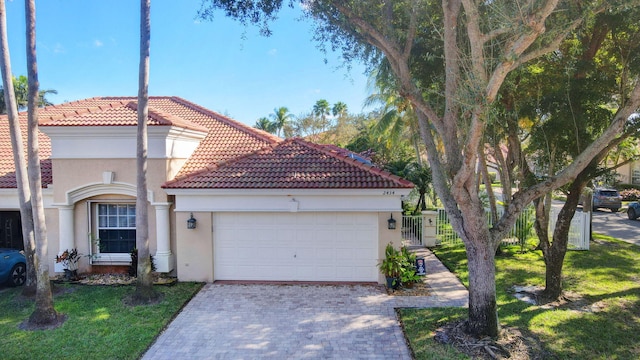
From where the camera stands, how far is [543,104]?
10414 mm

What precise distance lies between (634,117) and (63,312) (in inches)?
611

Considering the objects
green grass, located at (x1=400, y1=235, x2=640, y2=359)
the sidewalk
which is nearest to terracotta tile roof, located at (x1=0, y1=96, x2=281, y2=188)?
the sidewalk

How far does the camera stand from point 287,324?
8820 millimetres

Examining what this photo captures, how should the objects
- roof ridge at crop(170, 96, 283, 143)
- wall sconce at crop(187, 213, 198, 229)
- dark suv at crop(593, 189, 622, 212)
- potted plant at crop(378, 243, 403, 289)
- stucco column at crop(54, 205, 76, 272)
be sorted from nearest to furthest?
potted plant at crop(378, 243, 403, 289) < wall sconce at crop(187, 213, 198, 229) < stucco column at crop(54, 205, 76, 272) < roof ridge at crop(170, 96, 283, 143) < dark suv at crop(593, 189, 622, 212)

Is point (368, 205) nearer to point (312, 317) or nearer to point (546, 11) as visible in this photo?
point (312, 317)

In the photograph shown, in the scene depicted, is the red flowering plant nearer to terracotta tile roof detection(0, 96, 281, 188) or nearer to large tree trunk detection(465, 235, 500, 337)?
terracotta tile roof detection(0, 96, 281, 188)

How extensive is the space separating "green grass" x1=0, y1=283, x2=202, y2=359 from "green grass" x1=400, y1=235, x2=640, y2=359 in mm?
5906

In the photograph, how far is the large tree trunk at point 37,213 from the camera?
344 inches

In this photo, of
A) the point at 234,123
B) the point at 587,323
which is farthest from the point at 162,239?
the point at 587,323

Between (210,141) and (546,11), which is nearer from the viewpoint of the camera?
(546,11)

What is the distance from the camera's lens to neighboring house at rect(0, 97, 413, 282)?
1148 centimetres

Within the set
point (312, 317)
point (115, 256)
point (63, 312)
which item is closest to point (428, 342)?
point (312, 317)

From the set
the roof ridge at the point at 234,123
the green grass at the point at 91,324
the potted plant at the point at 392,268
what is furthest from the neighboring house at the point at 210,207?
the roof ridge at the point at 234,123

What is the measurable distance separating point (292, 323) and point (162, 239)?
18.3 ft
